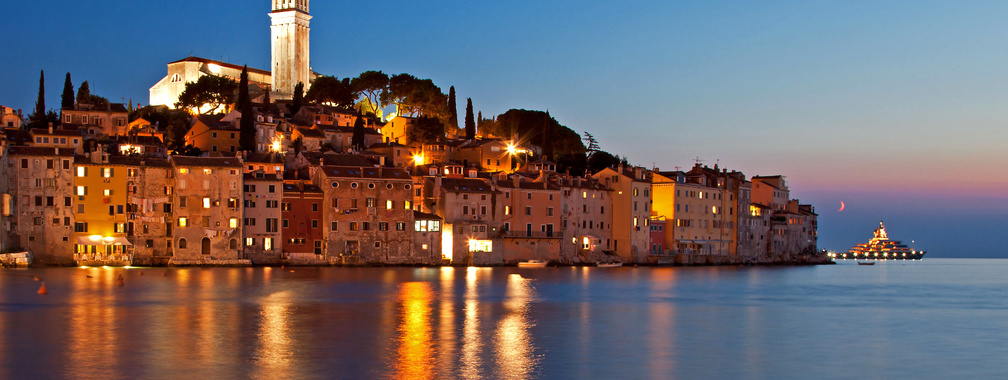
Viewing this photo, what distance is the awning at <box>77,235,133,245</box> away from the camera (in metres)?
51.0

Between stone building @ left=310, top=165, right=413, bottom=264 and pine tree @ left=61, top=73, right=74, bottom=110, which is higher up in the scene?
pine tree @ left=61, top=73, right=74, bottom=110

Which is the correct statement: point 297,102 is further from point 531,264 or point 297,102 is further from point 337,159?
point 531,264

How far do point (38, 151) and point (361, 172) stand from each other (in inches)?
682

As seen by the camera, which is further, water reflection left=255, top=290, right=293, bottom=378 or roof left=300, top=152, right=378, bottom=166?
roof left=300, top=152, right=378, bottom=166

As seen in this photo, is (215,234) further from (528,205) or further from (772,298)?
(772,298)

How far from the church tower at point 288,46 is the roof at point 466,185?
41344 mm

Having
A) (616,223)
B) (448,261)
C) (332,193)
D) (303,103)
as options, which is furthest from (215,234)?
(303,103)

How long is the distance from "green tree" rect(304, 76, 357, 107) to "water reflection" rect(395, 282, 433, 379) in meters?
49.5

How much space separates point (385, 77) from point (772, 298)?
2029 inches

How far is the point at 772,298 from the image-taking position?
4356cm

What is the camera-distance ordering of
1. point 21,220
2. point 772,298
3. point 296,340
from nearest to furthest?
point 296,340 < point 772,298 < point 21,220

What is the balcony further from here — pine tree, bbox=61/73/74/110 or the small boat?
pine tree, bbox=61/73/74/110

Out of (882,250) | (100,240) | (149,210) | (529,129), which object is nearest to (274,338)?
(149,210)

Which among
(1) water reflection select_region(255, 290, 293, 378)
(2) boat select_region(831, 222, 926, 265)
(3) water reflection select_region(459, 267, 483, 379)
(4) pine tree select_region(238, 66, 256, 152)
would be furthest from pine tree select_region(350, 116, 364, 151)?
(2) boat select_region(831, 222, 926, 265)
